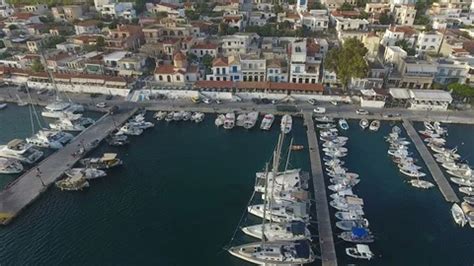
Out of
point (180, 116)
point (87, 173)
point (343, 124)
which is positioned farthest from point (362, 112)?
point (87, 173)

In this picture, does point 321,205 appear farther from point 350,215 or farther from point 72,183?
point 72,183

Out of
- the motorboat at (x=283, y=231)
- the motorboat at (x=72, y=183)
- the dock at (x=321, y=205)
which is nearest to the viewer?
the dock at (x=321, y=205)

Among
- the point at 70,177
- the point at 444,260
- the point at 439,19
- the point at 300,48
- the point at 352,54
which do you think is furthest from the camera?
the point at 439,19

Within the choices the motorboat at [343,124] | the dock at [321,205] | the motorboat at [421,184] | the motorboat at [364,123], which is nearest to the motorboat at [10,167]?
the dock at [321,205]

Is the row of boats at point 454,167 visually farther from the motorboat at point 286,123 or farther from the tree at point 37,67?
the tree at point 37,67

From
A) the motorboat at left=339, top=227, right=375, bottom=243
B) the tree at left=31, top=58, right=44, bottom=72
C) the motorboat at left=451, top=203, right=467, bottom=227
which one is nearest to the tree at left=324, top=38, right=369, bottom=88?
the motorboat at left=451, top=203, right=467, bottom=227

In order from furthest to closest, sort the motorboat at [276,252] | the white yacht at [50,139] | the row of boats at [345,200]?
the white yacht at [50,139] < the row of boats at [345,200] < the motorboat at [276,252]

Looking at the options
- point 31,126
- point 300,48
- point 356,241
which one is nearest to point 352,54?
point 300,48

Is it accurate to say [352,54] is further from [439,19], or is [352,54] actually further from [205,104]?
[439,19]
